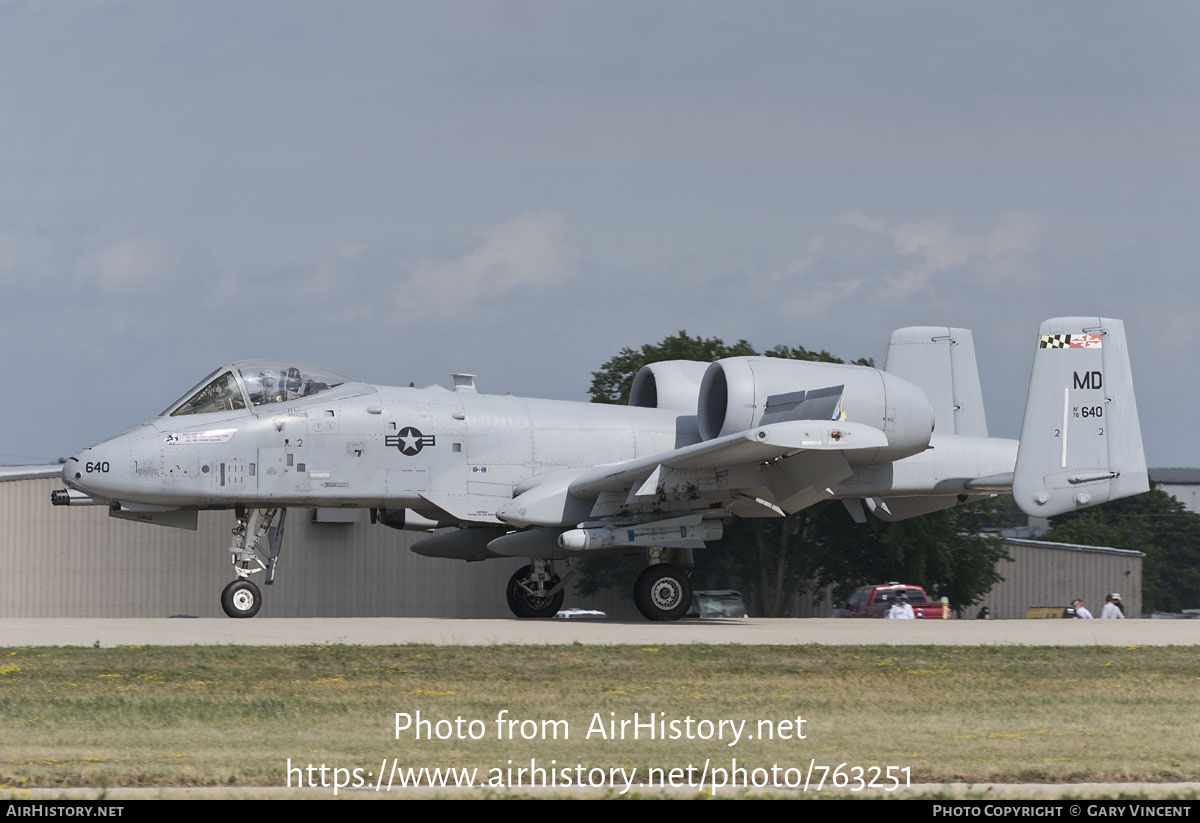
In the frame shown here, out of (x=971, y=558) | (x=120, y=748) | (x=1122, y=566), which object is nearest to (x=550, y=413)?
(x=120, y=748)

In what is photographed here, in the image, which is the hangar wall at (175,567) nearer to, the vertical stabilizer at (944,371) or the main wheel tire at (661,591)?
the vertical stabilizer at (944,371)

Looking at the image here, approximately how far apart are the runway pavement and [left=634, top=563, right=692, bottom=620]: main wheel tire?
13.1 inches

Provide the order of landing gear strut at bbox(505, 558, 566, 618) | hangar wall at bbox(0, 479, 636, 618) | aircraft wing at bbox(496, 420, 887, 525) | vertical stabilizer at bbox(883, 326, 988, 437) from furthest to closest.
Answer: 1. hangar wall at bbox(0, 479, 636, 618)
2. vertical stabilizer at bbox(883, 326, 988, 437)
3. landing gear strut at bbox(505, 558, 566, 618)
4. aircraft wing at bbox(496, 420, 887, 525)

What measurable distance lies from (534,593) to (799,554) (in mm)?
23994

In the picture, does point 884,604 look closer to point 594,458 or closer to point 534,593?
point 534,593

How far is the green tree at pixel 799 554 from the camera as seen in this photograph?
42812mm

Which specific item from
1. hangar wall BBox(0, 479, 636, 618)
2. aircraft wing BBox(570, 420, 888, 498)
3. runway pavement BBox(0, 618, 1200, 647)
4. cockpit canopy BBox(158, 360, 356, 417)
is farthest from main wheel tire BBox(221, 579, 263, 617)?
hangar wall BBox(0, 479, 636, 618)

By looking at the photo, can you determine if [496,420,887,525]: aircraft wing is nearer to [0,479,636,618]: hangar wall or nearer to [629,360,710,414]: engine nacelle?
[629,360,710,414]: engine nacelle

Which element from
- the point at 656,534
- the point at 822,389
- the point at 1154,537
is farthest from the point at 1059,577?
the point at 1154,537

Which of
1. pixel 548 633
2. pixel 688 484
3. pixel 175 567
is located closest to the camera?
pixel 548 633

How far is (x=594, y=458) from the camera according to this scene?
20.3 meters

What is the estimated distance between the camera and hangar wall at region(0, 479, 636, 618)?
3622 cm
